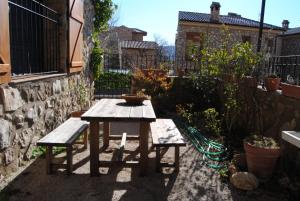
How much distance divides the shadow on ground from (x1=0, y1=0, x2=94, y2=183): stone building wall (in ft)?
0.72

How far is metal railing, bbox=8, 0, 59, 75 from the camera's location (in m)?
3.85

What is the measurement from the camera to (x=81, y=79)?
6.10 meters

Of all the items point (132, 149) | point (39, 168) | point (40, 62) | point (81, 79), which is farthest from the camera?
point (81, 79)

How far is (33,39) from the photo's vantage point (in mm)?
4484

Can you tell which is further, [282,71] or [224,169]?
[282,71]

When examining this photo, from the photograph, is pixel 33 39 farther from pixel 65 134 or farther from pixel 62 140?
pixel 62 140

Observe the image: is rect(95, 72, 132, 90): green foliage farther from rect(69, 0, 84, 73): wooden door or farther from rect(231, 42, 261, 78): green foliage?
rect(231, 42, 261, 78): green foliage

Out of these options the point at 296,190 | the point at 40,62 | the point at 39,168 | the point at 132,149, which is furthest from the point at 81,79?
the point at 296,190

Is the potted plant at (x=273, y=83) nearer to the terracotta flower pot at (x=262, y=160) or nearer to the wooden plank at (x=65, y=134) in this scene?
the terracotta flower pot at (x=262, y=160)

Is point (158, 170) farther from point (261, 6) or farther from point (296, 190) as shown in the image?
point (261, 6)

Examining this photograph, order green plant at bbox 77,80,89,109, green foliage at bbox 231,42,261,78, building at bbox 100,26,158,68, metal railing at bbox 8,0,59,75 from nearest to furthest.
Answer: metal railing at bbox 8,0,59,75, green foliage at bbox 231,42,261,78, green plant at bbox 77,80,89,109, building at bbox 100,26,158,68

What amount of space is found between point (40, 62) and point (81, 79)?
1445mm

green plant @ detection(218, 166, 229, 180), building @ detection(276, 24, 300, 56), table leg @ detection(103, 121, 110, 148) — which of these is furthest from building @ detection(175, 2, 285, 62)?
green plant @ detection(218, 166, 229, 180)

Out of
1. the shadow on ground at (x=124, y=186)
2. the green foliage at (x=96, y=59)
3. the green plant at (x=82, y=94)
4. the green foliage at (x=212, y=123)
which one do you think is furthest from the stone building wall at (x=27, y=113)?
the green foliage at (x=212, y=123)
